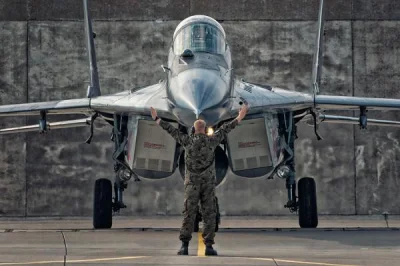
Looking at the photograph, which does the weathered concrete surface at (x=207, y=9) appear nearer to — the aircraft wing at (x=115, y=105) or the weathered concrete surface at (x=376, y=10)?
the weathered concrete surface at (x=376, y=10)

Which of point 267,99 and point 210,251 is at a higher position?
point 267,99

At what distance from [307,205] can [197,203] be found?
631 cm

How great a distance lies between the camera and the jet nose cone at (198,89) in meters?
17.7

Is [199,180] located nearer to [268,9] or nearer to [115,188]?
[115,188]

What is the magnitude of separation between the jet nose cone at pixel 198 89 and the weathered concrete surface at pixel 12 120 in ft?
35.0

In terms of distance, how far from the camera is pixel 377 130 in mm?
28859

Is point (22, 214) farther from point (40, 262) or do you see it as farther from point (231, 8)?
point (40, 262)

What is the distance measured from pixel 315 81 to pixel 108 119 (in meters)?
4.24

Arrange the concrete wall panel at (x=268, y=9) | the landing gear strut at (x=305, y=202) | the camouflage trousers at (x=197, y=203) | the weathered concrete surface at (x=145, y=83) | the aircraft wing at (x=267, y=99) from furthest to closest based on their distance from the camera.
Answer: the concrete wall panel at (x=268, y=9) → the weathered concrete surface at (x=145, y=83) → the landing gear strut at (x=305, y=202) → the aircraft wing at (x=267, y=99) → the camouflage trousers at (x=197, y=203)

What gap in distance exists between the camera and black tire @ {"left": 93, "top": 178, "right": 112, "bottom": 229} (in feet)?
67.5

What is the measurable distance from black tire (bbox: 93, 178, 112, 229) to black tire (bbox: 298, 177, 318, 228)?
331 centimetres

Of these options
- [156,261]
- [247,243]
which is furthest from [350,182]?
[156,261]

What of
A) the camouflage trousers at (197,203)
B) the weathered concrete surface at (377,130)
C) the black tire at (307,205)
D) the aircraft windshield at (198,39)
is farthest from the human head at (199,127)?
the weathered concrete surface at (377,130)

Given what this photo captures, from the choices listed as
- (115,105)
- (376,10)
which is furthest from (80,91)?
(115,105)
